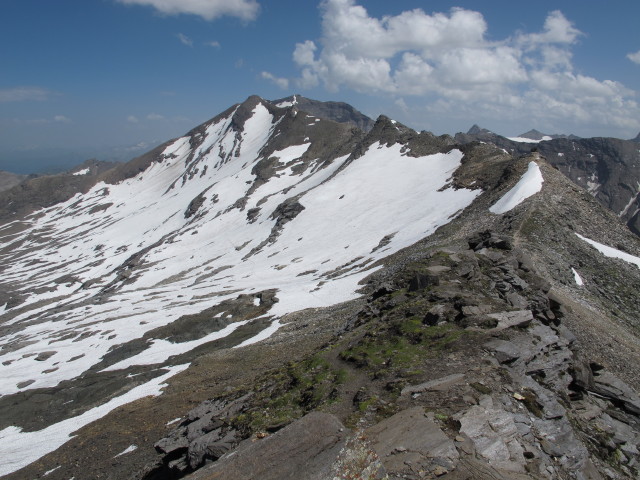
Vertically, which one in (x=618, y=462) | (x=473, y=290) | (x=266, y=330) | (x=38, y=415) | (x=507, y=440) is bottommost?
(x=38, y=415)

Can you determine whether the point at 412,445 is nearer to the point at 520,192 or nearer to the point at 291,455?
the point at 291,455

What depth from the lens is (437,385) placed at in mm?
13406

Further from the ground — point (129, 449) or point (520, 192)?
point (520, 192)

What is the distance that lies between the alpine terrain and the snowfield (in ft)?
1.75

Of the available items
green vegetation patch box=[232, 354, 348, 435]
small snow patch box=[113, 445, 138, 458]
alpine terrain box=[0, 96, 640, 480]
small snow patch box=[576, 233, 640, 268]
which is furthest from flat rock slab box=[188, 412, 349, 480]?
small snow patch box=[576, 233, 640, 268]

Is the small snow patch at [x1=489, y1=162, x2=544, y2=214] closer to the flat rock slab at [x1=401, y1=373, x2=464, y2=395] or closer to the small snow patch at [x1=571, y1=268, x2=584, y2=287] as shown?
the small snow patch at [x1=571, y1=268, x2=584, y2=287]

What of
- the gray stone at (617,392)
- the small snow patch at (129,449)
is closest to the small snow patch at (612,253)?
the gray stone at (617,392)

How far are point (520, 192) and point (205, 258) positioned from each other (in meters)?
74.3

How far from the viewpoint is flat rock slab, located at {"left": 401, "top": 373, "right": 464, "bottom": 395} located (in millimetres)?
13289

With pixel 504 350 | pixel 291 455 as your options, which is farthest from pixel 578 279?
pixel 291 455

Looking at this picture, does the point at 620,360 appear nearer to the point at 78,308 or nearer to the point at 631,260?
the point at 631,260

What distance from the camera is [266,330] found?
135 feet

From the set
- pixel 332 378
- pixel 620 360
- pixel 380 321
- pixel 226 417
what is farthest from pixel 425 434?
pixel 620 360

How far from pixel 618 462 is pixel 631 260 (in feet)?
107
